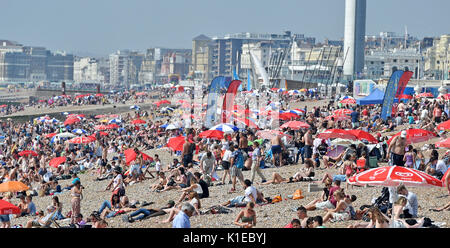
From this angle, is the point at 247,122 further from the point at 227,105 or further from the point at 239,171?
the point at 239,171

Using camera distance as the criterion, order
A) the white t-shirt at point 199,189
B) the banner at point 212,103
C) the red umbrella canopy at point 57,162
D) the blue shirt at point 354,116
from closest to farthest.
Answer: the white t-shirt at point 199,189
the red umbrella canopy at point 57,162
the blue shirt at point 354,116
the banner at point 212,103

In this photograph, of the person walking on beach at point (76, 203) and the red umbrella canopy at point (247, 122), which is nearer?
A: the person walking on beach at point (76, 203)

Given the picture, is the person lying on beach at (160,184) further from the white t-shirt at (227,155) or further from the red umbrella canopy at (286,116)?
the red umbrella canopy at (286,116)

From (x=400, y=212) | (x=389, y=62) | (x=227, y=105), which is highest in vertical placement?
(x=389, y=62)

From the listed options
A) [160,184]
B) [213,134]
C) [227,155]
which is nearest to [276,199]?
[227,155]

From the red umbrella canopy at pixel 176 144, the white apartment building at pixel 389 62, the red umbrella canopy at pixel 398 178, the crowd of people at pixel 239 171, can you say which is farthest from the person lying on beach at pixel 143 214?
the white apartment building at pixel 389 62

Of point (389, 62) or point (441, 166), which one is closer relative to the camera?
point (441, 166)

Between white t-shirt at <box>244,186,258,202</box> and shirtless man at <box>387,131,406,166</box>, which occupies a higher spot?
shirtless man at <box>387,131,406,166</box>

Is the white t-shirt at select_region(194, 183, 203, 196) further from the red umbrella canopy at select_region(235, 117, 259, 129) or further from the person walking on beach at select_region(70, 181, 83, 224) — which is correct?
the red umbrella canopy at select_region(235, 117, 259, 129)

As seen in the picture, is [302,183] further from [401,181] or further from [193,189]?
[401,181]

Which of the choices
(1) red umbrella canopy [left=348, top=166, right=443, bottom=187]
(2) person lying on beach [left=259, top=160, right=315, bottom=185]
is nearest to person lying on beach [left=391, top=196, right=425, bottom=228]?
(1) red umbrella canopy [left=348, top=166, right=443, bottom=187]

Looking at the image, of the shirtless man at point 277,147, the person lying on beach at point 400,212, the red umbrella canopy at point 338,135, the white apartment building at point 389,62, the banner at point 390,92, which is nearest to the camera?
the person lying on beach at point 400,212

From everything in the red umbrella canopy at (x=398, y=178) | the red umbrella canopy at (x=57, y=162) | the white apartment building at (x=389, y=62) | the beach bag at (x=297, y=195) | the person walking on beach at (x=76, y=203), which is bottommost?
the red umbrella canopy at (x=57, y=162)
